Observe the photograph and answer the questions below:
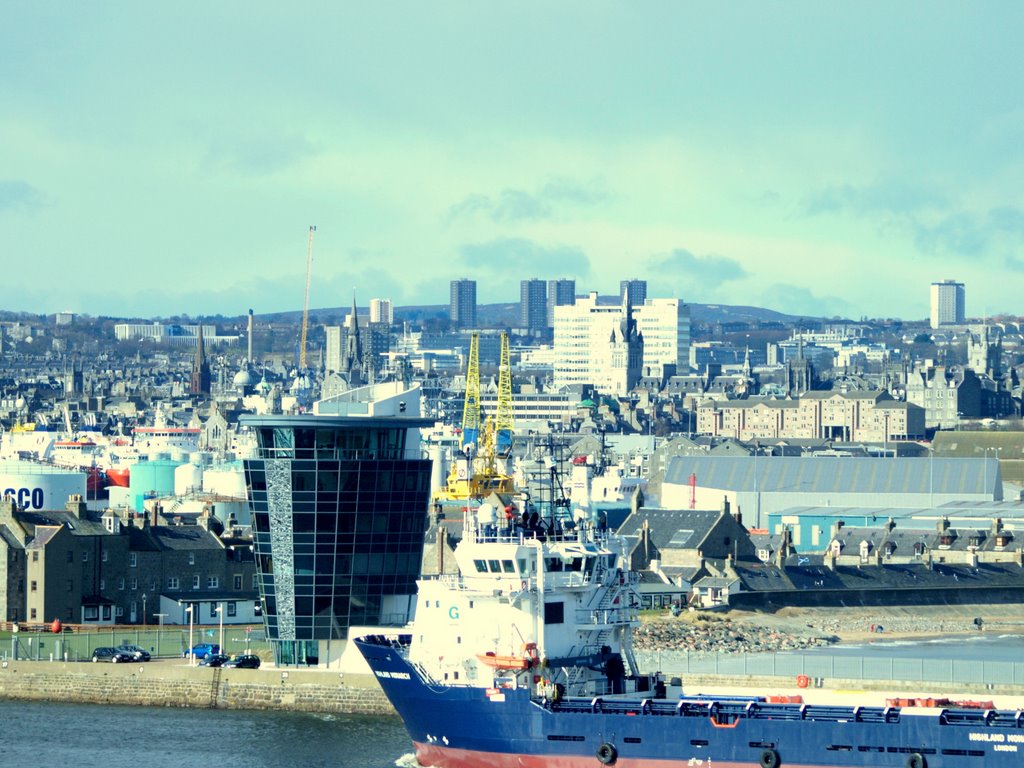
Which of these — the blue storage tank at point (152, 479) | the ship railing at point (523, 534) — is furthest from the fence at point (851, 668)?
the blue storage tank at point (152, 479)

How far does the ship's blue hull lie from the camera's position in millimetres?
52812

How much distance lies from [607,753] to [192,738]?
15.2 m

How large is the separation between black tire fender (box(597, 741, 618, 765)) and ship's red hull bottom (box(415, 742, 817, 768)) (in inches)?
5.4

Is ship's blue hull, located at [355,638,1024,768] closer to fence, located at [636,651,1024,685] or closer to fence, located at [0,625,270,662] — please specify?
fence, located at [636,651,1024,685]

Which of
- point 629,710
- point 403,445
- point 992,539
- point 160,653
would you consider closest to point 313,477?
point 403,445

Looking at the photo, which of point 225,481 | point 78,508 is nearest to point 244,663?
point 78,508

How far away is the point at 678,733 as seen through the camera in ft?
182

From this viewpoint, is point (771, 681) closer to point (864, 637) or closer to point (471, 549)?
point (471, 549)

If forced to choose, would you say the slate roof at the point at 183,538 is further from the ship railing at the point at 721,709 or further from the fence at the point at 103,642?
the ship railing at the point at 721,709

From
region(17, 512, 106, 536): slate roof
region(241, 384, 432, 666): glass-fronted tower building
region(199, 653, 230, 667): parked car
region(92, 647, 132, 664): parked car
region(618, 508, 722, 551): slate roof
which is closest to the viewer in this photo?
region(199, 653, 230, 667): parked car

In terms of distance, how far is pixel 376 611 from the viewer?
7725 centimetres

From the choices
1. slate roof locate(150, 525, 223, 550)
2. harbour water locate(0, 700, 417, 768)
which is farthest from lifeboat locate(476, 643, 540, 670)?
slate roof locate(150, 525, 223, 550)

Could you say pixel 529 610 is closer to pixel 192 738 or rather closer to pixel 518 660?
pixel 518 660

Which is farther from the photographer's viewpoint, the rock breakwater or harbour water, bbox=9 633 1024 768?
the rock breakwater
